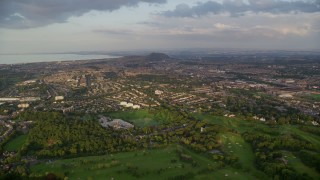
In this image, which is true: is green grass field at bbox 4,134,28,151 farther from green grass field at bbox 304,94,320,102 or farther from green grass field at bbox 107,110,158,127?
green grass field at bbox 304,94,320,102

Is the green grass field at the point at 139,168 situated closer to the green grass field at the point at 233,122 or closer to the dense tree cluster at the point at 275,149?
the dense tree cluster at the point at 275,149

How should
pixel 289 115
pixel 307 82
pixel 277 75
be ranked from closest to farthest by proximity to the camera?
1. pixel 289 115
2. pixel 307 82
3. pixel 277 75

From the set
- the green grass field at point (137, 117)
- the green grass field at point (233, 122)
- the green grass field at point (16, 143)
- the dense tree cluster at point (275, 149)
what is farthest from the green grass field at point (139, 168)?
the green grass field at point (137, 117)

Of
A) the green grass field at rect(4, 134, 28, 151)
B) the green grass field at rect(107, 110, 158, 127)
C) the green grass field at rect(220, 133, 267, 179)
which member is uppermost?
the green grass field at rect(107, 110, 158, 127)

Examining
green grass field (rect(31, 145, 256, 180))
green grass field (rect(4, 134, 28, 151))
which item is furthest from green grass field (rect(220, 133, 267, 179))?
green grass field (rect(4, 134, 28, 151))

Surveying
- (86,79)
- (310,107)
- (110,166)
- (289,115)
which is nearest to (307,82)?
(310,107)

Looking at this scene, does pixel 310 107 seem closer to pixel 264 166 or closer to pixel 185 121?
pixel 185 121
